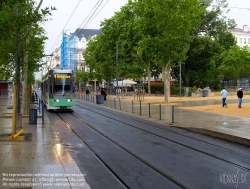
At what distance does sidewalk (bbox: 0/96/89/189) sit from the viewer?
22.4 ft

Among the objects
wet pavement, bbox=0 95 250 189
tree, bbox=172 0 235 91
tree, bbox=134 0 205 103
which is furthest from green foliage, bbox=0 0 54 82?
tree, bbox=172 0 235 91

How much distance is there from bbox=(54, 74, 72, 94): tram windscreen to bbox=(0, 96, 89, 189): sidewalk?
13.3 metres

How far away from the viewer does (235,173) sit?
803 cm

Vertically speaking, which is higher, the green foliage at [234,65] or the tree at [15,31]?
the green foliage at [234,65]

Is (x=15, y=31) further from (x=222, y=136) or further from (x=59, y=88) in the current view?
(x=59, y=88)

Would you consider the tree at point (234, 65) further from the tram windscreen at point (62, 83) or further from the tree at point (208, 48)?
the tram windscreen at point (62, 83)

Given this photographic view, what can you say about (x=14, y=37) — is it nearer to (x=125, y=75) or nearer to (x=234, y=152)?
(x=234, y=152)

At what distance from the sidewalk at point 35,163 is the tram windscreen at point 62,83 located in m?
13.3

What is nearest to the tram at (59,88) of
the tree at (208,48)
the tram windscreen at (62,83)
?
the tram windscreen at (62,83)

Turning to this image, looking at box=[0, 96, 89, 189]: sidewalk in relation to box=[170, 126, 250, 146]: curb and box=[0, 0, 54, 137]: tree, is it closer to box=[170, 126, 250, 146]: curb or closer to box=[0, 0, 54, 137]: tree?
box=[0, 0, 54, 137]: tree

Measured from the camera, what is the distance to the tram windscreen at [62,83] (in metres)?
26.6

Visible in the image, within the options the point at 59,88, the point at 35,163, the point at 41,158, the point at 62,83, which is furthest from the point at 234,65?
the point at 35,163

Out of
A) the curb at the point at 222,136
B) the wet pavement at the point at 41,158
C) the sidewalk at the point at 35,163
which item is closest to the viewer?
the sidewalk at the point at 35,163

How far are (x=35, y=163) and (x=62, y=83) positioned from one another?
18.5 meters
